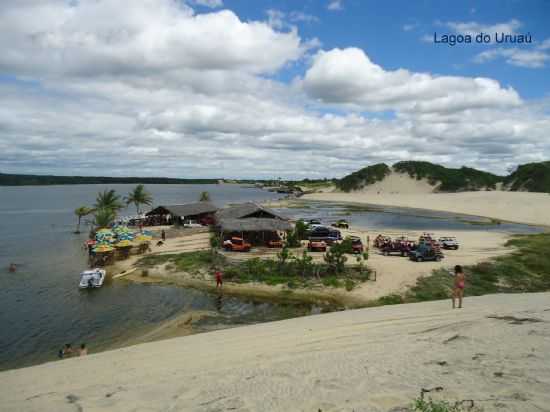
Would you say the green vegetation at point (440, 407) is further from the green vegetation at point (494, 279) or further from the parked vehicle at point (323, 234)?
the parked vehicle at point (323, 234)

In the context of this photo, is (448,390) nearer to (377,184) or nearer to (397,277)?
(397,277)

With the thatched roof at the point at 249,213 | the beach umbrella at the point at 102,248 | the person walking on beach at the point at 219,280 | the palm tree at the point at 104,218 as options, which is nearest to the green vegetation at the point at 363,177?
the thatched roof at the point at 249,213

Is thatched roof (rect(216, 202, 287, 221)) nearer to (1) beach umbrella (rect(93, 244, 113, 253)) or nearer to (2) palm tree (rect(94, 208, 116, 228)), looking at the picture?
(1) beach umbrella (rect(93, 244, 113, 253))

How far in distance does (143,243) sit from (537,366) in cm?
Result: 3232

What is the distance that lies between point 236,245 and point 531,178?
117019 mm

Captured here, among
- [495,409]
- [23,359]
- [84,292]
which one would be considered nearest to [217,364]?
[495,409]

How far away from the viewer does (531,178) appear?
4631 inches

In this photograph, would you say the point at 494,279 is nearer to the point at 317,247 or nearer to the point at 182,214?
the point at 317,247

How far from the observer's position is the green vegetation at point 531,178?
111m

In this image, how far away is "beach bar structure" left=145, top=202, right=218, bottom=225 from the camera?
52188mm

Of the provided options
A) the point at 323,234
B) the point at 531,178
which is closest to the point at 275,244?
the point at 323,234

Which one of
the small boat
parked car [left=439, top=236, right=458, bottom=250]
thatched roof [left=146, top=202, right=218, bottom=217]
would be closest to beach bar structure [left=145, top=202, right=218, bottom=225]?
thatched roof [left=146, top=202, right=218, bottom=217]

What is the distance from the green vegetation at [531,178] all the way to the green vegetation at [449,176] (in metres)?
10.0

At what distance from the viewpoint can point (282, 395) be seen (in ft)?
26.4
